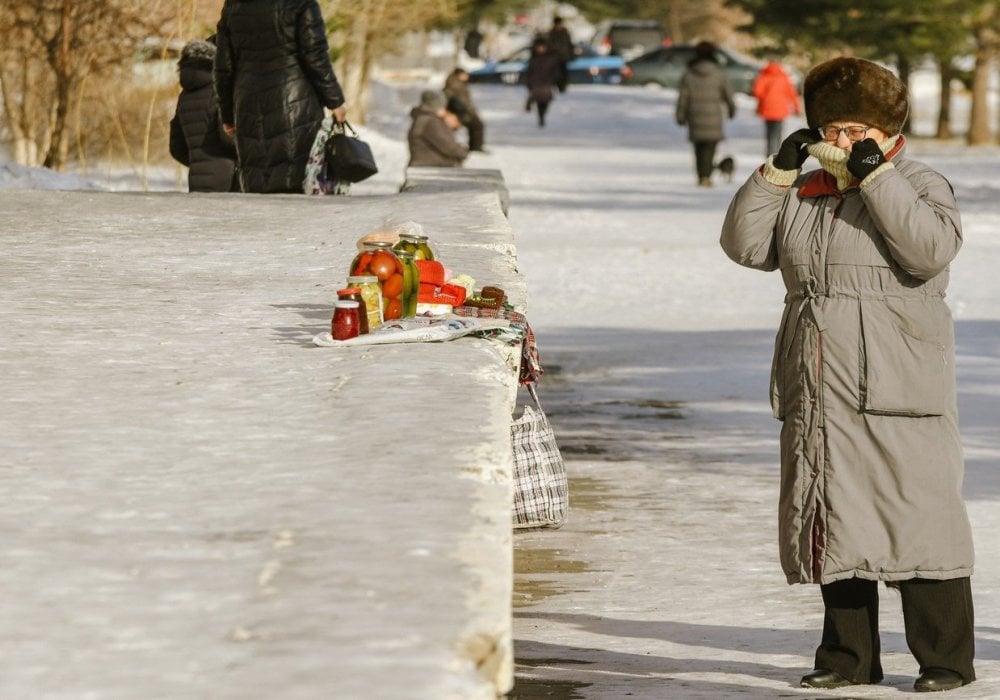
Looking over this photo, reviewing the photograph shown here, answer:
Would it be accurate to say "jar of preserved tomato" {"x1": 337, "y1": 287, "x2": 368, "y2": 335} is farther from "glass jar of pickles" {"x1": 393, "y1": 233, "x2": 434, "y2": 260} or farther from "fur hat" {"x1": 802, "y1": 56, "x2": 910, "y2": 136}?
"fur hat" {"x1": 802, "y1": 56, "x2": 910, "y2": 136}

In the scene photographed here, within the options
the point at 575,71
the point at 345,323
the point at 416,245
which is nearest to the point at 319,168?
the point at 416,245

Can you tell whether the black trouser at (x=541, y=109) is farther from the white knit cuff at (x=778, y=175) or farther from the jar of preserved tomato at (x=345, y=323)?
the white knit cuff at (x=778, y=175)

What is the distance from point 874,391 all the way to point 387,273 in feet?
4.72

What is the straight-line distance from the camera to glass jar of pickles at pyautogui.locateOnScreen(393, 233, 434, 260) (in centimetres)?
561

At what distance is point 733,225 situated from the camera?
187 inches

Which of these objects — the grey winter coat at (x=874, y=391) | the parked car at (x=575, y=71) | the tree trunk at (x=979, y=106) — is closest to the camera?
the grey winter coat at (x=874, y=391)

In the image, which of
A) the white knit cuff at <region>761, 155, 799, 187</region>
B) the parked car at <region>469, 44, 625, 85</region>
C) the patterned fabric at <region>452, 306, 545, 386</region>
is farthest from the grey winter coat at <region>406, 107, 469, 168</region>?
the parked car at <region>469, 44, 625, 85</region>

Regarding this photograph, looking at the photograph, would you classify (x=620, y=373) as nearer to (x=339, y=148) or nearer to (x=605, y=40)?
(x=339, y=148)

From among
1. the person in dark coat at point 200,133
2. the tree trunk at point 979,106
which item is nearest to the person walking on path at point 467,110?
the tree trunk at point 979,106

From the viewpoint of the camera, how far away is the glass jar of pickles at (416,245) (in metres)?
5.61

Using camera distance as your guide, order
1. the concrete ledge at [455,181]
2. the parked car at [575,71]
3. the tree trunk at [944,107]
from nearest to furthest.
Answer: the concrete ledge at [455,181]
the tree trunk at [944,107]
the parked car at [575,71]

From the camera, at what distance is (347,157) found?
357 inches

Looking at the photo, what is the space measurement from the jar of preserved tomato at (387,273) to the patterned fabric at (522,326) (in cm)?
19

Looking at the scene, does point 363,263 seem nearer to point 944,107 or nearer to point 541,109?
point 541,109
